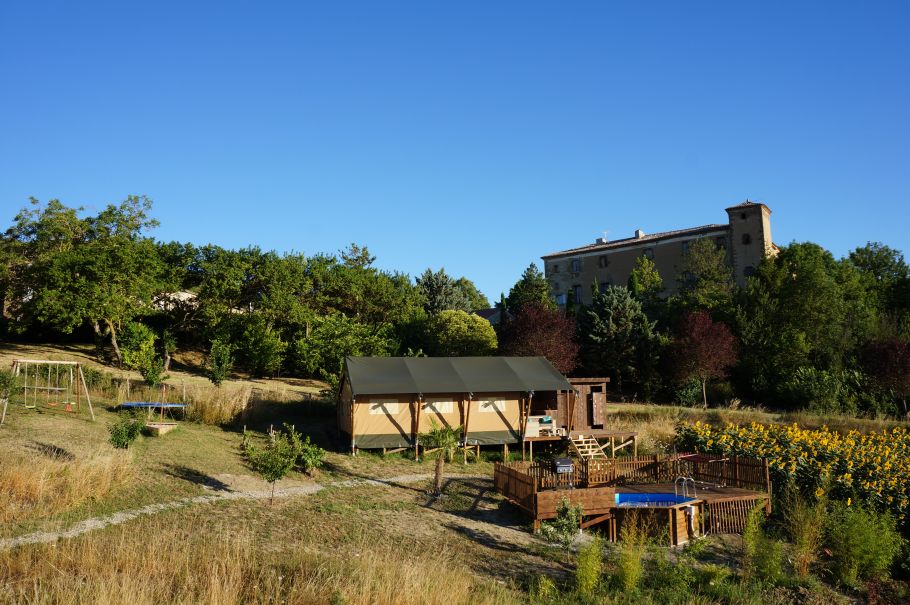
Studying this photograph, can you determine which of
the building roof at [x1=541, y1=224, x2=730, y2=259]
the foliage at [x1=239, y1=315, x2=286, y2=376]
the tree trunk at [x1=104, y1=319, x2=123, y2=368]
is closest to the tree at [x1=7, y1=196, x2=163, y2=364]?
the tree trunk at [x1=104, y1=319, x2=123, y2=368]

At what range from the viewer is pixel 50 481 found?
12.7 metres

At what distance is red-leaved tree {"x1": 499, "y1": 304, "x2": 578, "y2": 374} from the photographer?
3412cm

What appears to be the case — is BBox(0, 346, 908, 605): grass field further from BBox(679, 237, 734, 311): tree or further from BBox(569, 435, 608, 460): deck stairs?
BBox(679, 237, 734, 311): tree

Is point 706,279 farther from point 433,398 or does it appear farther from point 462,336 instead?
point 433,398

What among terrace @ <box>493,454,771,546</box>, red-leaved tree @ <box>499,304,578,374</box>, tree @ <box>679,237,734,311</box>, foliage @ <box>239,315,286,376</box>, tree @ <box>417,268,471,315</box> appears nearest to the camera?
terrace @ <box>493,454,771,546</box>

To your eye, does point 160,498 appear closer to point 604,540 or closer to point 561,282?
point 604,540

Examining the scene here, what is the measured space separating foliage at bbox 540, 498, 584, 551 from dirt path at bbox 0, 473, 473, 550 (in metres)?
6.01

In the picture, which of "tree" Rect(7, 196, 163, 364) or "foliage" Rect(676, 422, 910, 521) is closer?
"foliage" Rect(676, 422, 910, 521)

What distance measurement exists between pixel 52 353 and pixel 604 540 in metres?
31.1

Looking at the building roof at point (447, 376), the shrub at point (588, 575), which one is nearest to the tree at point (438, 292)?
the building roof at point (447, 376)

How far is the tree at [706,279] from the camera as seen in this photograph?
4041 centimetres

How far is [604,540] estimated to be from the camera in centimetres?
1453

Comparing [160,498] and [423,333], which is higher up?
[423,333]

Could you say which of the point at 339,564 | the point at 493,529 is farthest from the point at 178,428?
the point at 339,564
